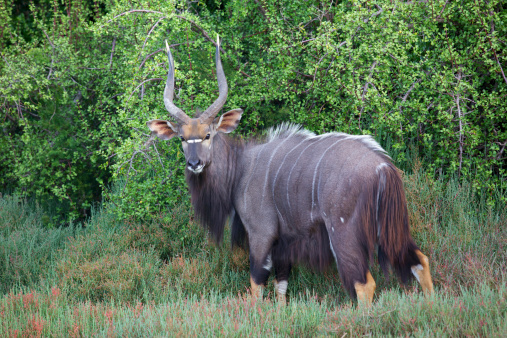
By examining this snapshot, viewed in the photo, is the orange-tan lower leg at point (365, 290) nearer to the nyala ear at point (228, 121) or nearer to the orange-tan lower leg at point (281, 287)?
the orange-tan lower leg at point (281, 287)

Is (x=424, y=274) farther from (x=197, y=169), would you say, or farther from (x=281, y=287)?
(x=197, y=169)

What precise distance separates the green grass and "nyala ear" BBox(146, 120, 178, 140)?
3.27 feet

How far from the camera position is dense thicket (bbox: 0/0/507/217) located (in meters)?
4.52

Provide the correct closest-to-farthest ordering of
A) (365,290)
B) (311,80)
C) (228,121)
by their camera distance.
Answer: (365,290)
(228,121)
(311,80)

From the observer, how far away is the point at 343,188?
11.4 feet

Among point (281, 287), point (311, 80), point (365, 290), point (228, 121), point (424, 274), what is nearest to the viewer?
point (365, 290)

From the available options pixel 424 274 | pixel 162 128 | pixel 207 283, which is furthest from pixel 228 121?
pixel 424 274

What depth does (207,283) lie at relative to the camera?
14.9ft

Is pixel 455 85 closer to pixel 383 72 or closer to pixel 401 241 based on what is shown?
pixel 383 72

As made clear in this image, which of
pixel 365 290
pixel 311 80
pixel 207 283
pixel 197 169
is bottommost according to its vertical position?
pixel 207 283

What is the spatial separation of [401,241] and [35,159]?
15.8ft

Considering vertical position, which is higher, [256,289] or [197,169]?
[197,169]

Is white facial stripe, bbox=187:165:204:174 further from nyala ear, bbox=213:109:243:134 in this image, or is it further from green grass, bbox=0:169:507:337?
green grass, bbox=0:169:507:337

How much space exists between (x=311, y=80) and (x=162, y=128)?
1.76 metres
